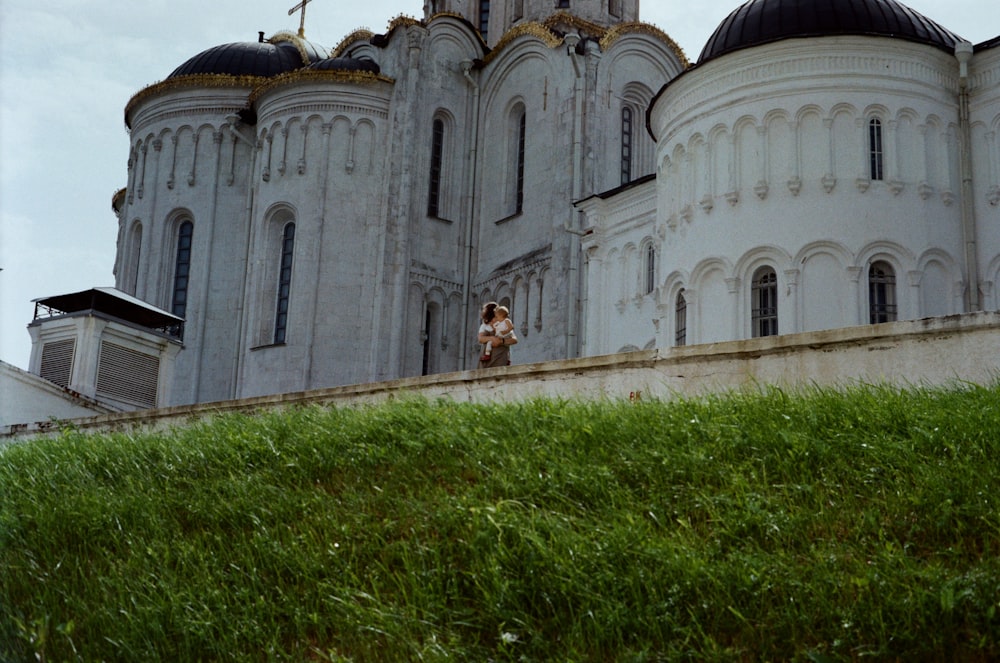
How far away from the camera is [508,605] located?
6273 millimetres

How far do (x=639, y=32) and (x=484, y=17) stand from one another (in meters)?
6.03

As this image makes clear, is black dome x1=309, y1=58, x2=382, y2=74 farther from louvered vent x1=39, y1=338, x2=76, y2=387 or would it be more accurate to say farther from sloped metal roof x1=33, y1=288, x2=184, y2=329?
louvered vent x1=39, y1=338, x2=76, y2=387

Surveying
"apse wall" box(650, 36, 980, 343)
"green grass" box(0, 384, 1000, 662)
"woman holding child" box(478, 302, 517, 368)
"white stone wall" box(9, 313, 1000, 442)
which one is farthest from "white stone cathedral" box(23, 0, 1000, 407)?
"green grass" box(0, 384, 1000, 662)

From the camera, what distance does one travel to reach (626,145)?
2894 cm

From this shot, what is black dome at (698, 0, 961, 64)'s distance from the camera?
19.8m

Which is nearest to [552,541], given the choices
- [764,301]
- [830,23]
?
[764,301]

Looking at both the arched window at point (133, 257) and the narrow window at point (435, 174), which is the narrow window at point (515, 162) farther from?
the arched window at point (133, 257)

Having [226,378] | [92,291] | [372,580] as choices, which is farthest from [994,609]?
[226,378]

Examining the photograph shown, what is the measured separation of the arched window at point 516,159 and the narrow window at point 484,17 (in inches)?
180

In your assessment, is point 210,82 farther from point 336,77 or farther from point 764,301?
point 764,301

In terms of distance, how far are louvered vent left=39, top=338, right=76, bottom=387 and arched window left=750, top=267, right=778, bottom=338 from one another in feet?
36.9

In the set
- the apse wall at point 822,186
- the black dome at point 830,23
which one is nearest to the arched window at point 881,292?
the apse wall at point 822,186

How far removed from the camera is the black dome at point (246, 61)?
3350cm

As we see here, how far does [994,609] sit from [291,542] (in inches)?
153
